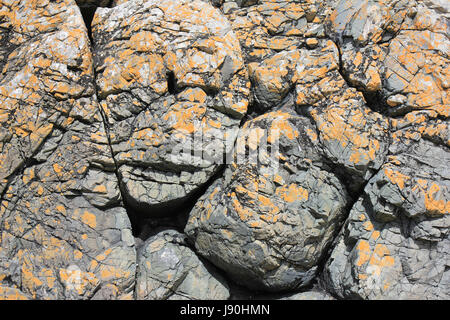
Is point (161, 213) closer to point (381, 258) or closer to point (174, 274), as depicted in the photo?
point (174, 274)

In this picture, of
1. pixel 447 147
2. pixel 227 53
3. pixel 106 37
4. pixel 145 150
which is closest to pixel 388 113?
pixel 447 147

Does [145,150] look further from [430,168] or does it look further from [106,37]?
[430,168]

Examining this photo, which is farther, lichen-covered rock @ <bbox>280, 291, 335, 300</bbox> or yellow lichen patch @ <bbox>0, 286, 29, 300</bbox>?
lichen-covered rock @ <bbox>280, 291, 335, 300</bbox>

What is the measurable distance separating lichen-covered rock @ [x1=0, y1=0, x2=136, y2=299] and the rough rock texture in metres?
0.02

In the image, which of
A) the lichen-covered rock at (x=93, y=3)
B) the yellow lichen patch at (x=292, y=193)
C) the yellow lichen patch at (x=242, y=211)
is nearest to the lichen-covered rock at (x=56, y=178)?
the lichen-covered rock at (x=93, y=3)

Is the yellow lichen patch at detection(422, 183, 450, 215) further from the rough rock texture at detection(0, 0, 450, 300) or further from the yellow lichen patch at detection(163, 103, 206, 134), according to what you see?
the yellow lichen patch at detection(163, 103, 206, 134)

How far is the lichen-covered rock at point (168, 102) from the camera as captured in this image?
17.6 ft

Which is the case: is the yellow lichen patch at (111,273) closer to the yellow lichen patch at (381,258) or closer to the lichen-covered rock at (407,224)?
the lichen-covered rock at (407,224)

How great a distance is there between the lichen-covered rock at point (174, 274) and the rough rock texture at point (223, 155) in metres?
0.02

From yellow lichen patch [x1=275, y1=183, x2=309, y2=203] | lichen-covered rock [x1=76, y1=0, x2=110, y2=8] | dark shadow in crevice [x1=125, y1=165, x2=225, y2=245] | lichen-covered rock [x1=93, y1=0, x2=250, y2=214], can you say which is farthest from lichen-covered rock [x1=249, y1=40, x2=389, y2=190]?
lichen-covered rock [x1=76, y1=0, x2=110, y2=8]

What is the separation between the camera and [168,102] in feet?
17.9

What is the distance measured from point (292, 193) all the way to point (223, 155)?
3.12 ft

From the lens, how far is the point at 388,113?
5.27m

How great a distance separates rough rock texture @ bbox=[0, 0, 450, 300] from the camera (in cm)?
505
